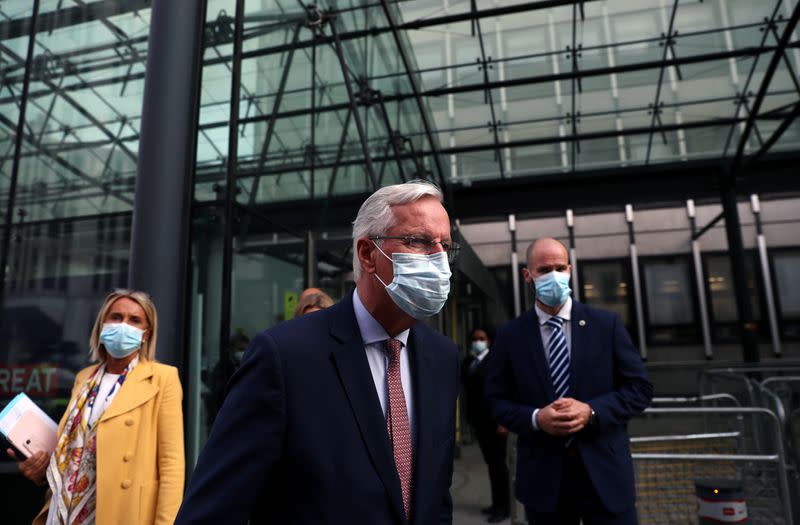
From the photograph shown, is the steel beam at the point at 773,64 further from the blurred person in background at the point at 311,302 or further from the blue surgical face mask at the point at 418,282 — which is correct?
the blue surgical face mask at the point at 418,282

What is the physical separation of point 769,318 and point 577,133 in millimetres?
7736

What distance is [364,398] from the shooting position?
3.83 ft

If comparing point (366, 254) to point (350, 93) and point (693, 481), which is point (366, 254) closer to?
point (693, 481)

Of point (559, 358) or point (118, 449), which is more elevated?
point (559, 358)

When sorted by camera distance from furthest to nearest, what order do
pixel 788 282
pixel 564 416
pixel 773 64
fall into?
pixel 788 282
pixel 773 64
pixel 564 416

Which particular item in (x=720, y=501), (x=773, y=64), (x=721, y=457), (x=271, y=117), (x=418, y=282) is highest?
(x=773, y=64)

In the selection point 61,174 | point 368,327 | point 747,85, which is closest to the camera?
point 368,327

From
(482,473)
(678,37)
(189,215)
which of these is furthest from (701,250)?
(189,215)

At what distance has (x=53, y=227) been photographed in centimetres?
498

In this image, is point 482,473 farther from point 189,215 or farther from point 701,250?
point 701,250

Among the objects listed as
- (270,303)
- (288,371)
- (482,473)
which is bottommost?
(482,473)

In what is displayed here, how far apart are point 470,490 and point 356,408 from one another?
580 cm

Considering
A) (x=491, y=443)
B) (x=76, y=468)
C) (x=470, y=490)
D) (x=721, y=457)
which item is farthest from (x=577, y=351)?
(x=470, y=490)

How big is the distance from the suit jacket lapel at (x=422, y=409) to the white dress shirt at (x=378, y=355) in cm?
2
